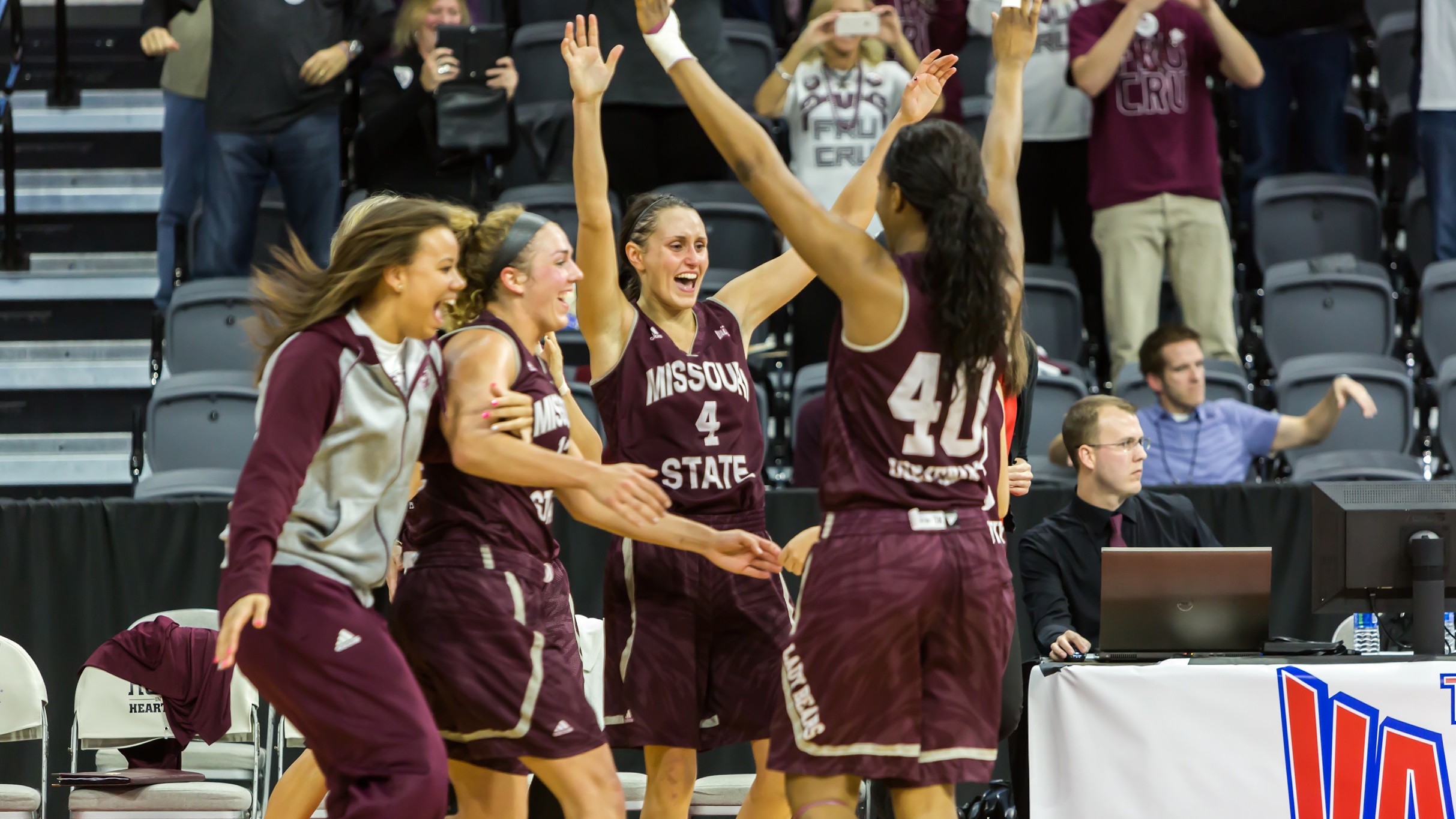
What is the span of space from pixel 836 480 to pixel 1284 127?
22.0 feet

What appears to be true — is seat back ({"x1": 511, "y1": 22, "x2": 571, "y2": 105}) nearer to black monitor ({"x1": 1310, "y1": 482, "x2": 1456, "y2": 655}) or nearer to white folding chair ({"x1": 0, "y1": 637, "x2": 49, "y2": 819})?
white folding chair ({"x1": 0, "y1": 637, "x2": 49, "y2": 819})

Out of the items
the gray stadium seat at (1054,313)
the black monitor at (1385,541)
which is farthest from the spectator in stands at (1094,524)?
the gray stadium seat at (1054,313)

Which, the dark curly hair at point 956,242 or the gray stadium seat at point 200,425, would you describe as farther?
the gray stadium seat at point 200,425

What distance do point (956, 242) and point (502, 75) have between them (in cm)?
517

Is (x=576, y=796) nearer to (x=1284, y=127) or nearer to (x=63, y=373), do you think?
(x=63, y=373)

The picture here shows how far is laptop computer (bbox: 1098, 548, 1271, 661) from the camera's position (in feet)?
16.3

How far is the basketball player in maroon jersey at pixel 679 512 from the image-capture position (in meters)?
4.62

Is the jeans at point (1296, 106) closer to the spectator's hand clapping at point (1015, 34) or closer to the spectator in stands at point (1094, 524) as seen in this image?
the spectator in stands at point (1094, 524)

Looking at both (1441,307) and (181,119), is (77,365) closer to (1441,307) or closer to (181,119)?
(181,119)

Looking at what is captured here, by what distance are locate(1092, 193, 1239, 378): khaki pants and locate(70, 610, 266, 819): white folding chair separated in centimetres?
439

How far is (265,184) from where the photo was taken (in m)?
8.78

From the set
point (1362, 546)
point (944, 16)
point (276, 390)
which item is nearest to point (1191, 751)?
point (1362, 546)

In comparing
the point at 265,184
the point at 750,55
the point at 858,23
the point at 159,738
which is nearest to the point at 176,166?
the point at 265,184

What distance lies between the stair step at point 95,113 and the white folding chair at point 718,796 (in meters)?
6.25
